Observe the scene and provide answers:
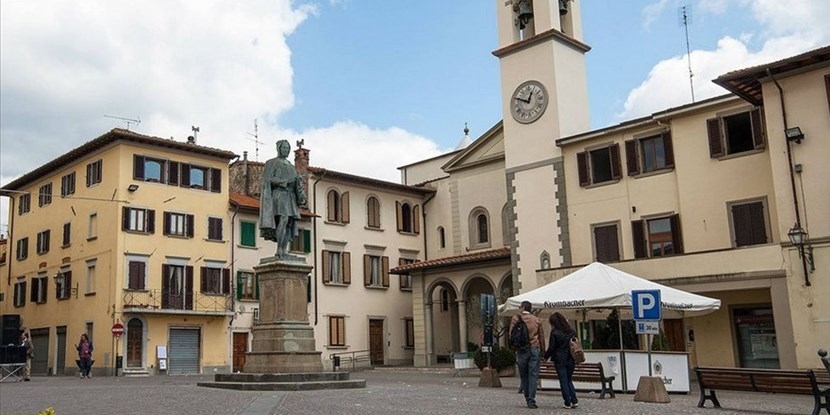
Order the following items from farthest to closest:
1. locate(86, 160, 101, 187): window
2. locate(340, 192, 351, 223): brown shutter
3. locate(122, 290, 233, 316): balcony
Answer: locate(340, 192, 351, 223): brown shutter
locate(86, 160, 101, 187): window
locate(122, 290, 233, 316): balcony

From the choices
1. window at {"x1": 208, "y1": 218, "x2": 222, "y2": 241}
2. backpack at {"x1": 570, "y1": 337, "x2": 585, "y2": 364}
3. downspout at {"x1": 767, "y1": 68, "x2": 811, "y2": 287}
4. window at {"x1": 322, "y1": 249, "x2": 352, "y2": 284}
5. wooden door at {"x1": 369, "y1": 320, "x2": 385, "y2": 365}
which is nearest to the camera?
backpack at {"x1": 570, "y1": 337, "x2": 585, "y2": 364}

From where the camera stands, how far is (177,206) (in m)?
37.2

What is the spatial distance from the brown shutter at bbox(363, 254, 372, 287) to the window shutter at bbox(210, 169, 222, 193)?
806 cm

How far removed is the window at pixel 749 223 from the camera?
2470 centimetres

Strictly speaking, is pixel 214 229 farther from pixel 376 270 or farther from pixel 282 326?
pixel 282 326

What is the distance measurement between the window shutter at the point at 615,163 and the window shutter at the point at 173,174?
19256 mm

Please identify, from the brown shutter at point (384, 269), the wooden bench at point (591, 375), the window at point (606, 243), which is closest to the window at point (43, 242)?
the brown shutter at point (384, 269)

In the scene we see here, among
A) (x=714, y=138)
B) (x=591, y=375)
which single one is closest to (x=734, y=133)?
(x=714, y=138)

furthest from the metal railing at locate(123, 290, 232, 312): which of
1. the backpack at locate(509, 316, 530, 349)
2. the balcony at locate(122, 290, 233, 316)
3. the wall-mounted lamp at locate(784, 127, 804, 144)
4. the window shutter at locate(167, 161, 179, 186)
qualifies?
the backpack at locate(509, 316, 530, 349)

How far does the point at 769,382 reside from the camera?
1255 centimetres

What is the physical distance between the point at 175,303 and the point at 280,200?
1964 centimetres

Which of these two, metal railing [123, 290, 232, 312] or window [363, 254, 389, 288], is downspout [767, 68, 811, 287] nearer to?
window [363, 254, 389, 288]

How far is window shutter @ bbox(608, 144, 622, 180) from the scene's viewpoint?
2823cm

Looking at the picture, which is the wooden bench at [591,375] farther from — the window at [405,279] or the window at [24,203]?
the window at [24,203]
